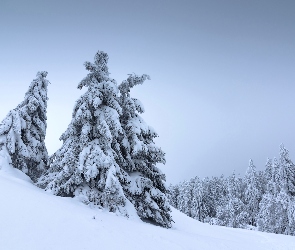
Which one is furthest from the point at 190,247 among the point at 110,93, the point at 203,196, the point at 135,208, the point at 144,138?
the point at 203,196

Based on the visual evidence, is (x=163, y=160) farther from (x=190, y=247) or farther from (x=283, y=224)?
(x=283, y=224)

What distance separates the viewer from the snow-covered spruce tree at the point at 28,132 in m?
17.0

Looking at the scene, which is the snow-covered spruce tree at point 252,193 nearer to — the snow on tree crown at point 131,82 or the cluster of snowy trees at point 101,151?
the cluster of snowy trees at point 101,151

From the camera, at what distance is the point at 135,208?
Answer: 49.8ft

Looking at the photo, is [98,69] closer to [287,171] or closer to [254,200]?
[287,171]

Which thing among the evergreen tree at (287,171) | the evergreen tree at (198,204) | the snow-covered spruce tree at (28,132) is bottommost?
the evergreen tree at (198,204)

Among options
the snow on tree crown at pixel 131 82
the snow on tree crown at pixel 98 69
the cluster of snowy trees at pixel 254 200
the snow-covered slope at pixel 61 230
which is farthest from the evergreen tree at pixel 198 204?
the snow-covered slope at pixel 61 230

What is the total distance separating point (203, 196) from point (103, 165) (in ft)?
191

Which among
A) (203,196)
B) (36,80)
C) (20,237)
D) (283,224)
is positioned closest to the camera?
(20,237)

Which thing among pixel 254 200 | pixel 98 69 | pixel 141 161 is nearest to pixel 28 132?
pixel 98 69

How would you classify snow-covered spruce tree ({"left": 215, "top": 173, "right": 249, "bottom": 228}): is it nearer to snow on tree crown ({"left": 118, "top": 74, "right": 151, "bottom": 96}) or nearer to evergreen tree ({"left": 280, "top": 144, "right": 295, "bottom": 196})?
evergreen tree ({"left": 280, "top": 144, "right": 295, "bottom": 196})

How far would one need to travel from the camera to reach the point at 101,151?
13.8 metres

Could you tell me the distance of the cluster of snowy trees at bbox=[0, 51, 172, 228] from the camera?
44.9 ft

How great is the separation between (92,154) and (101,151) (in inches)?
20.1
